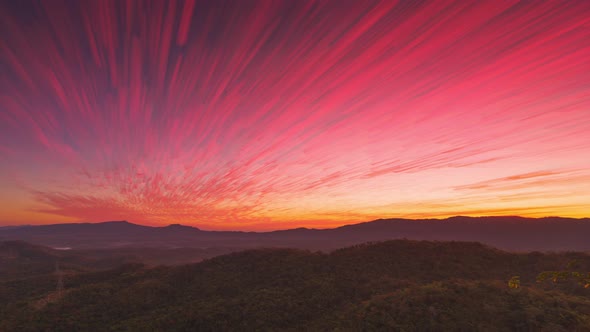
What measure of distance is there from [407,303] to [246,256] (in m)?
26.9

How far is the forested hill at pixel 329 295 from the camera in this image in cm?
1691

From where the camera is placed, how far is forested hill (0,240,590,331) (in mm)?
16906

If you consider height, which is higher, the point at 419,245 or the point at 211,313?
the point at 419,245

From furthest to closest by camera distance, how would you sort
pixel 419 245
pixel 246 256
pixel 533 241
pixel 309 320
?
pixel 533 241
pixel 246 256
pixel 419 245
pixel 309 320

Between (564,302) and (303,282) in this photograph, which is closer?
(564,302)

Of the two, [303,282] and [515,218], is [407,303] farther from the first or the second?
[515,218]

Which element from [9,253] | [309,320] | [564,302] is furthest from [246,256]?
[9,253]

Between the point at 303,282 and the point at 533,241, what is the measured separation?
6238 inches

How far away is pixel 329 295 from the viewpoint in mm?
24062

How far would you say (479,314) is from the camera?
646 inches

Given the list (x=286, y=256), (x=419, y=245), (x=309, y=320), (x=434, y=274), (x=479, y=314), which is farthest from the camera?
(x=286, y=256)

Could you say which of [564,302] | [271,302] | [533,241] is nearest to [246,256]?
[271,302]

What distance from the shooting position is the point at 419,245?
35125 mm

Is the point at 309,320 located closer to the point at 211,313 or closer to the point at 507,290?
the point at 211,313
